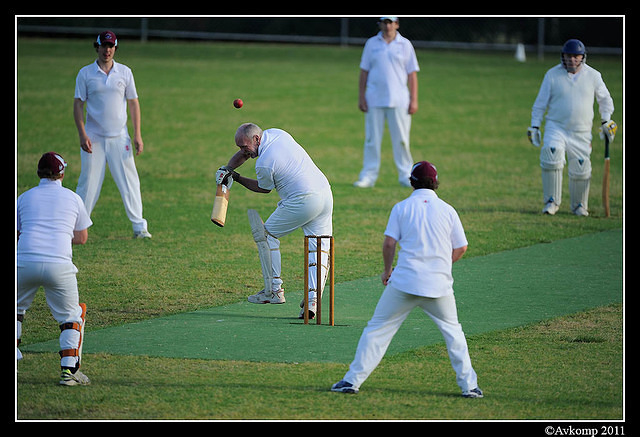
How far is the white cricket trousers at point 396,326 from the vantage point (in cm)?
722

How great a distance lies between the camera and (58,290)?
7395mm

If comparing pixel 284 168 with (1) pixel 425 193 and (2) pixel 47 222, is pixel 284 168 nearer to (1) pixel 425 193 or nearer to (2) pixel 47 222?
(1) pixel 425 193

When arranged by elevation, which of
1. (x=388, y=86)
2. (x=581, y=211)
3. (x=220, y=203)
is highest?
(x=388, y=86)

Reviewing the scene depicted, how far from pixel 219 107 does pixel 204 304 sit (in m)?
16.9

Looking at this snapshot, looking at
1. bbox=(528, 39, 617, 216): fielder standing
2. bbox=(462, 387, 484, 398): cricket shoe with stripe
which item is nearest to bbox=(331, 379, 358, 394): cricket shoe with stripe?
bbox=(462, 387, 484, 398): cricket shoe with stripe

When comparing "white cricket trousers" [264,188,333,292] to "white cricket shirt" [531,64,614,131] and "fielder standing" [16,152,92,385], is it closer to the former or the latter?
"fielder standing" [16,152,92,385]

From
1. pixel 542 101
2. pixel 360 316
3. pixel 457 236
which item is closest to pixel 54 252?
pixel 457 236

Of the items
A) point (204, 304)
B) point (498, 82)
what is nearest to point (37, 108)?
point (498, 82)

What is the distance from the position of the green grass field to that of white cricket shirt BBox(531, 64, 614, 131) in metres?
1.54

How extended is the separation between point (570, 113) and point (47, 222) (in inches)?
368

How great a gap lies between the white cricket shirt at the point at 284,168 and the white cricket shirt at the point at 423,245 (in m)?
2.39

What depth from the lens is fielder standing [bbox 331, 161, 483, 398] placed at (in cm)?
717

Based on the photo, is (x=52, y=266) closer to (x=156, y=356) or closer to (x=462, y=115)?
(x=156, y=356)

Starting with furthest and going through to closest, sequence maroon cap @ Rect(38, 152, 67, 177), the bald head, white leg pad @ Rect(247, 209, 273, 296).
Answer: white leg pad @ Rect(247, 209, 273, 296) < the bald head < maroon cap @ Rect(38, 152, 67, 177)
